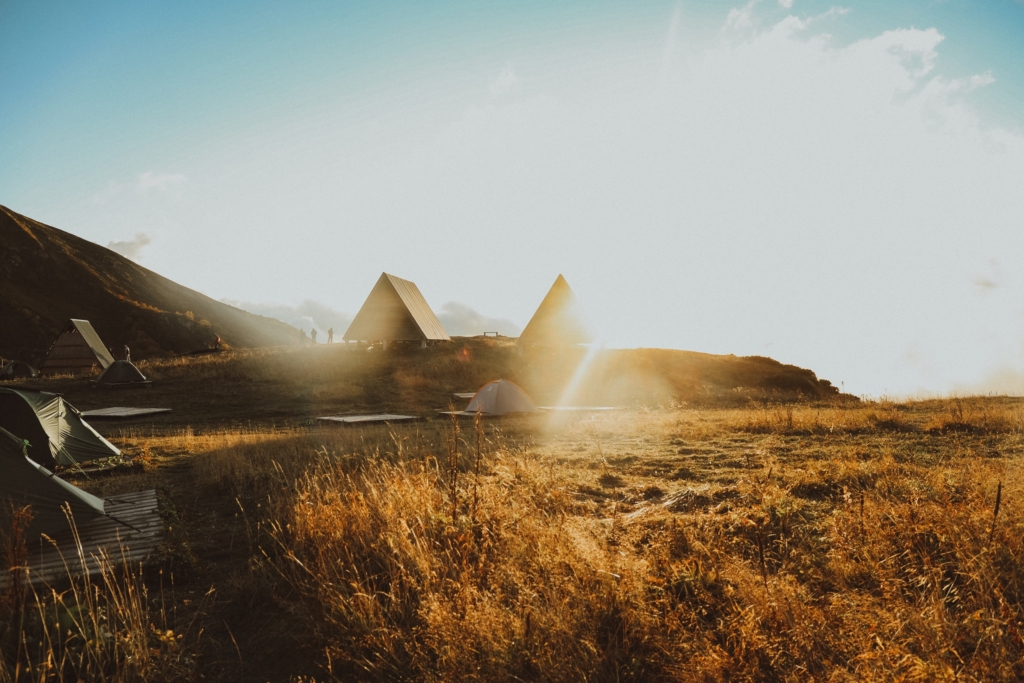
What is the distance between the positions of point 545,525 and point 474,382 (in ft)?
81.5

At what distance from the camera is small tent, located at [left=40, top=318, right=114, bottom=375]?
119 feet

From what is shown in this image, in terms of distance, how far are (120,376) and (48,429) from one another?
62.6ft

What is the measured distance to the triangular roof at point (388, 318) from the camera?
37500 millimetres

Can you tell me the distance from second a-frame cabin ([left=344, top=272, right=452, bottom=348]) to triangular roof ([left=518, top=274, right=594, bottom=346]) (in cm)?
691

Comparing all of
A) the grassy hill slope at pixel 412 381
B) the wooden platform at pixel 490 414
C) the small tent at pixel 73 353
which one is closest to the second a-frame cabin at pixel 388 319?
the grassy hill slope at pixel 412 381

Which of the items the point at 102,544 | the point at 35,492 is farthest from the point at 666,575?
the point at 35,492

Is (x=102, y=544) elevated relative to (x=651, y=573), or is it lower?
lower

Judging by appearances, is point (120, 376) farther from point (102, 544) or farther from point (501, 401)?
point (102, 544)

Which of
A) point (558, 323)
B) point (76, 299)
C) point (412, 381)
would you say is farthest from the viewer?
point (76, 299)

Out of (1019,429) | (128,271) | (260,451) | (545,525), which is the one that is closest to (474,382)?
(260,451)

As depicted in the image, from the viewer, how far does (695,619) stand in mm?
3834

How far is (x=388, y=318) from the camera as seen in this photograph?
124ft

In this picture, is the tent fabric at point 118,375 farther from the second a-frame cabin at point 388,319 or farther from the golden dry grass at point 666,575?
→ the golden dry grass at point 666,575

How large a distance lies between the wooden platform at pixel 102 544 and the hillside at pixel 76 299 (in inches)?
2343
